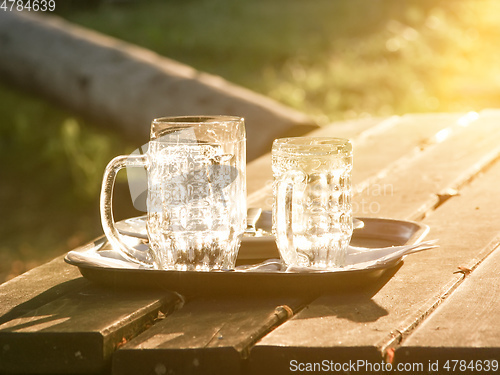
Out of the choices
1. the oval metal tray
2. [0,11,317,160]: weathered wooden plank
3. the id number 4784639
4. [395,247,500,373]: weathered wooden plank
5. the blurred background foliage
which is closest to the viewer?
[395,247,500,373]: weathered wooden plank

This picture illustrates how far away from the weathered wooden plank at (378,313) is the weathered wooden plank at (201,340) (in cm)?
3

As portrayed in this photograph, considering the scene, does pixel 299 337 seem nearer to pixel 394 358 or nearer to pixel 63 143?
pixel 394 358

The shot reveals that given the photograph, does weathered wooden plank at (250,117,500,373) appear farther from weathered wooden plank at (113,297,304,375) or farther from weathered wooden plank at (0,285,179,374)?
weathered wooden plank at (0,285,179,374)

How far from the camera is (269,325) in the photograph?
1152mm

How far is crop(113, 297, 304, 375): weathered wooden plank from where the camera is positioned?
3.48ft

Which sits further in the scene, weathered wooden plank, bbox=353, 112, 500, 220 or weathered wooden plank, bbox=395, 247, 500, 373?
weathered wooden plank, bbox=353, 112, 500, 220

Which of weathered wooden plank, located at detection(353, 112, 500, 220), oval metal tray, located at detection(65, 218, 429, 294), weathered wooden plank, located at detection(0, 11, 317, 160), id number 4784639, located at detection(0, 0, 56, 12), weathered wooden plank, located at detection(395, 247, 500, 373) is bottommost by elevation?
weathered wooden plank, located at detection(395, 247, 500, 373)

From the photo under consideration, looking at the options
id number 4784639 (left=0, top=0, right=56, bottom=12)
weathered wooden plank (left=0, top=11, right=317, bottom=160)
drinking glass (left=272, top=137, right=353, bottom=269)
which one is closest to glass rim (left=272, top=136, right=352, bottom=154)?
drinking glass (left=272, top=137, right=353, bottom=269)

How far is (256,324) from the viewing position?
3.76 ft

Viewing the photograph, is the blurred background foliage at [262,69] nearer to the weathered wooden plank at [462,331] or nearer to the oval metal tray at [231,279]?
the oval metal tray at [231,279]

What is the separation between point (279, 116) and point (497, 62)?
224 inches

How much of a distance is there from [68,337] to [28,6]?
6.34 meters

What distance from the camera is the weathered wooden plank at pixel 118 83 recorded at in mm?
4121

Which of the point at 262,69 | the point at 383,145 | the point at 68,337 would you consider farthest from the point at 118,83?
the point at 68,337
